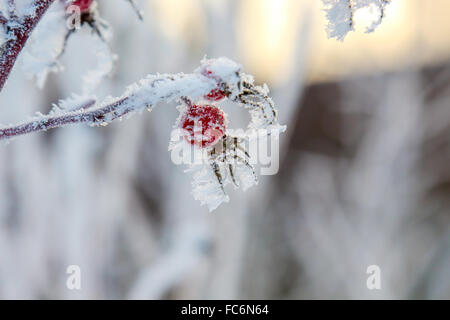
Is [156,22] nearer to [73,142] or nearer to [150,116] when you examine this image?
[150,116]

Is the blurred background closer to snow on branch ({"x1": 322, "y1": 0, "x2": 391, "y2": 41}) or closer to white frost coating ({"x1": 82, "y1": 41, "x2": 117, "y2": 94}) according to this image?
white frost coating ({"x1": 82, "y1": 41, "x2": 117, "y2": 94})

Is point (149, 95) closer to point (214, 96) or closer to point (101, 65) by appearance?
point (214, 96)

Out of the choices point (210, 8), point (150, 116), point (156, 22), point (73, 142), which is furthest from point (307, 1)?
point (73, 142)

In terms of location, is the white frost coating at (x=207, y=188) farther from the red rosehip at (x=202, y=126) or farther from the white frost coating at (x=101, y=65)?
the white frost coating at (x=101, y=65)

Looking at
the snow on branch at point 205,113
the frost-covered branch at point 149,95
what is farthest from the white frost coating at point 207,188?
the frost-covered branch at point 149,95

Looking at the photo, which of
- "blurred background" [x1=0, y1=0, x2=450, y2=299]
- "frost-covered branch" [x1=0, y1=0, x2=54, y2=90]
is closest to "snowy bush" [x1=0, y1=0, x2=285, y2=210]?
"frost-covered branch" [x1=0, y1=0, x2=54, y2=90]

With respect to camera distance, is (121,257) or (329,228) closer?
(121,257)
